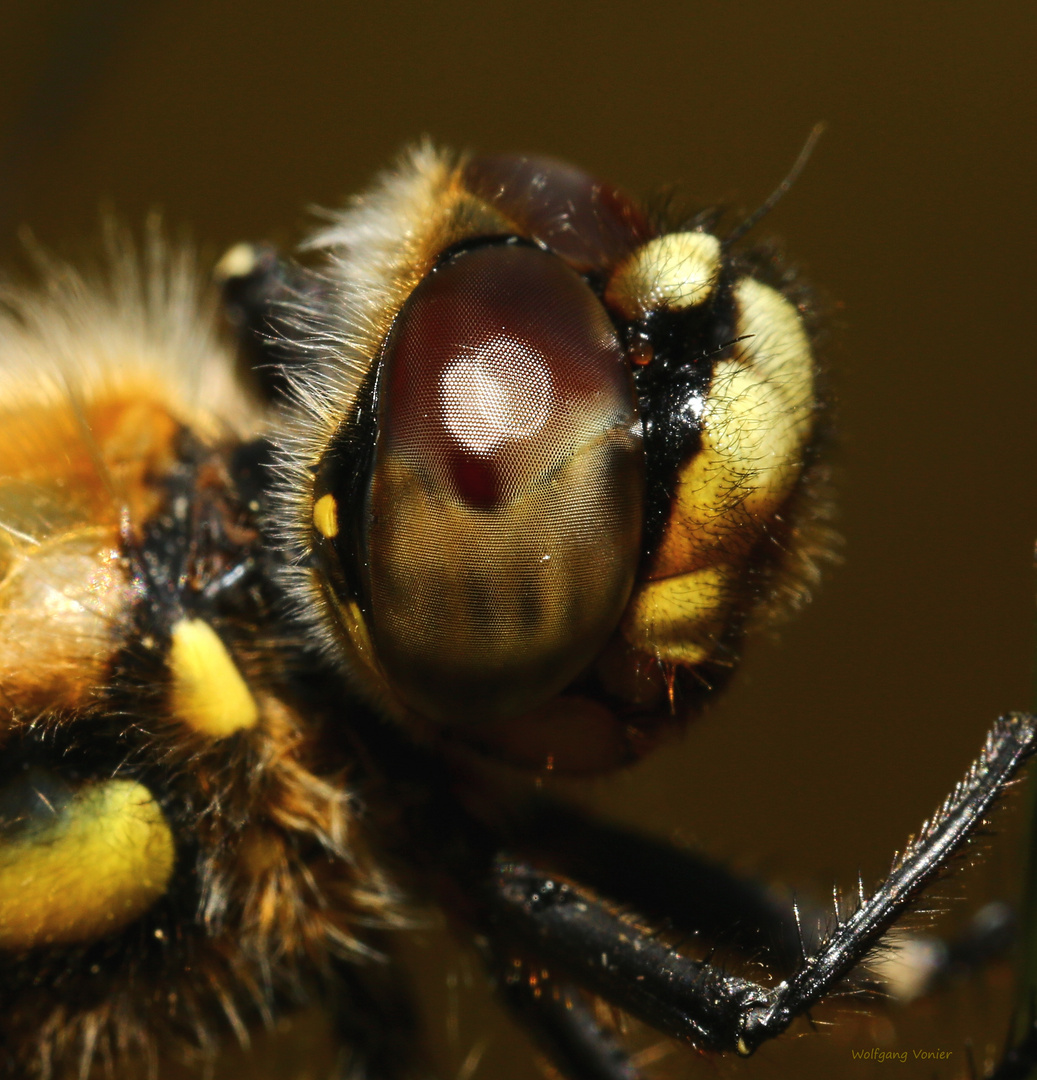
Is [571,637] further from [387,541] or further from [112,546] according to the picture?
[112,546]

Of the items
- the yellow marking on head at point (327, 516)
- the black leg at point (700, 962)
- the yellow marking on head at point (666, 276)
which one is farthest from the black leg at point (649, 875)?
the yellow marking on head at point (666, 276)

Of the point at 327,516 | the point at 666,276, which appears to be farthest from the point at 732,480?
the point at 327,516

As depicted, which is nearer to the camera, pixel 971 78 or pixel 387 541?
pixel 387 541

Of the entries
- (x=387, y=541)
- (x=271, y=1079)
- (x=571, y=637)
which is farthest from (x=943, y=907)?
(x=271, y=1079)

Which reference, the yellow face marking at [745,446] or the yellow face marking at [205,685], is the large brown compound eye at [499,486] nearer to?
the yellow face marking at [745,446]

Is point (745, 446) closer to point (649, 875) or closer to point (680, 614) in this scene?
point (680, 614)

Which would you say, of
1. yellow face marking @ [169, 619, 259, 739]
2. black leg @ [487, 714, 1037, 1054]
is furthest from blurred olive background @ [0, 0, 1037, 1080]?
yellow face marking @ [169, 619, 259, 739]
